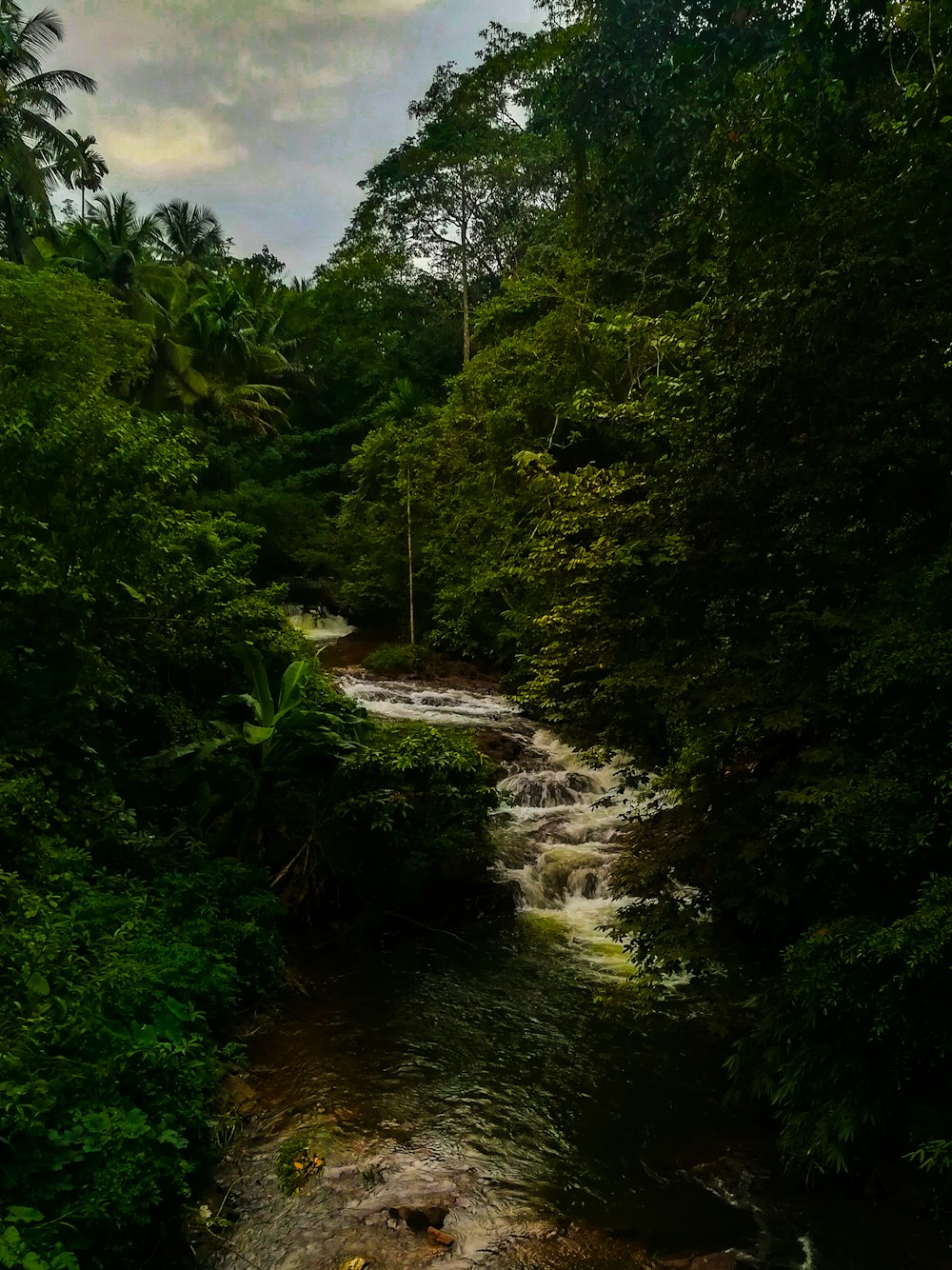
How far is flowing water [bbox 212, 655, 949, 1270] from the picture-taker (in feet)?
12.7

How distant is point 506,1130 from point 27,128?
23.3 metres

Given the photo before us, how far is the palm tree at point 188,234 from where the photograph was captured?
35.7 metres

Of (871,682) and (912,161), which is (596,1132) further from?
(912,161)

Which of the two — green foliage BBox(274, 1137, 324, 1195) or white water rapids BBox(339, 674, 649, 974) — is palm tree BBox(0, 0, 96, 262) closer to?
white water rapids BBox(339, 674, 649, 974)

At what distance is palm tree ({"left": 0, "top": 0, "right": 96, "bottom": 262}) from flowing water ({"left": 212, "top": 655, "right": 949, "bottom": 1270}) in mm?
18107

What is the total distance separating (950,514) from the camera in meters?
4.42

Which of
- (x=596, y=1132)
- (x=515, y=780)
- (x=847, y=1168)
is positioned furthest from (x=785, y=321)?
(x=515, y=780)

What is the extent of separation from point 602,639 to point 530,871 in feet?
13.1

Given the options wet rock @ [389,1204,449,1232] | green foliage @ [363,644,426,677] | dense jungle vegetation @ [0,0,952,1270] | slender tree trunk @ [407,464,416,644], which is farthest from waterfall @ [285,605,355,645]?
wet rock @ [389,1204,449,1232]

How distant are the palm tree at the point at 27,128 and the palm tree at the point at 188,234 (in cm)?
1393

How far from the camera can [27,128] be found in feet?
64.4

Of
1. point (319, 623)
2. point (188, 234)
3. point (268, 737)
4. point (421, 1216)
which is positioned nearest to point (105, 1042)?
point (421, 1216)

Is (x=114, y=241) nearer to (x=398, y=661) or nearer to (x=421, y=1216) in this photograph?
(x=398, y=661)

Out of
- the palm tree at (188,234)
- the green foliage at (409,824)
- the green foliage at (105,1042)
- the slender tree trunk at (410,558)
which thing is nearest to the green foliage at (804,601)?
the green foliage at (409,824)
